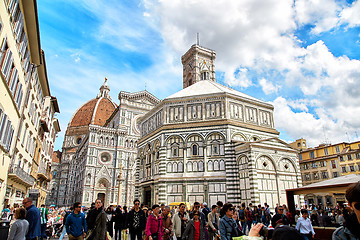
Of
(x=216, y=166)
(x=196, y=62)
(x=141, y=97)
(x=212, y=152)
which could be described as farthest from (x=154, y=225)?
(x=141, y=97)

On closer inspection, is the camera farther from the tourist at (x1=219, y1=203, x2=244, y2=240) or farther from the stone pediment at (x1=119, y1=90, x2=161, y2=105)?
the stone pediment at (x1=119, y1=90, x2=161, y2=105)

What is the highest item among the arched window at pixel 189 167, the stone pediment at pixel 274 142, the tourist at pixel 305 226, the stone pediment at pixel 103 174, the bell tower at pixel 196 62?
the bell tower at pixel 196 62

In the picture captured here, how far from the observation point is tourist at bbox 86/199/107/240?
267 inches

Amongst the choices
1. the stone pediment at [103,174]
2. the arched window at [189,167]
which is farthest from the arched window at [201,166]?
the stone pediment at [103,174]

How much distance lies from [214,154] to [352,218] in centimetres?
2170

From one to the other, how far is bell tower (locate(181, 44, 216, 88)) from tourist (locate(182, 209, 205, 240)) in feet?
145

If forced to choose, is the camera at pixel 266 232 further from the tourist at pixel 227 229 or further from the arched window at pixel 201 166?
the arched window at pixel 201 166

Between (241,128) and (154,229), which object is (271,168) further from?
(154,229)

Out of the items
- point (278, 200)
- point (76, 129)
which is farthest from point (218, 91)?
point (76, 129)

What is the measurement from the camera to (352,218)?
2811mm

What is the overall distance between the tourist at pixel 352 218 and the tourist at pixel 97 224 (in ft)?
18.8

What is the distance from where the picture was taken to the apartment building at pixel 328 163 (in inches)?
1486

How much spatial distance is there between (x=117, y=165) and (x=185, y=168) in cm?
2857

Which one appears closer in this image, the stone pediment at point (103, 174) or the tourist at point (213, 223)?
the tourist at point (213, 223)
